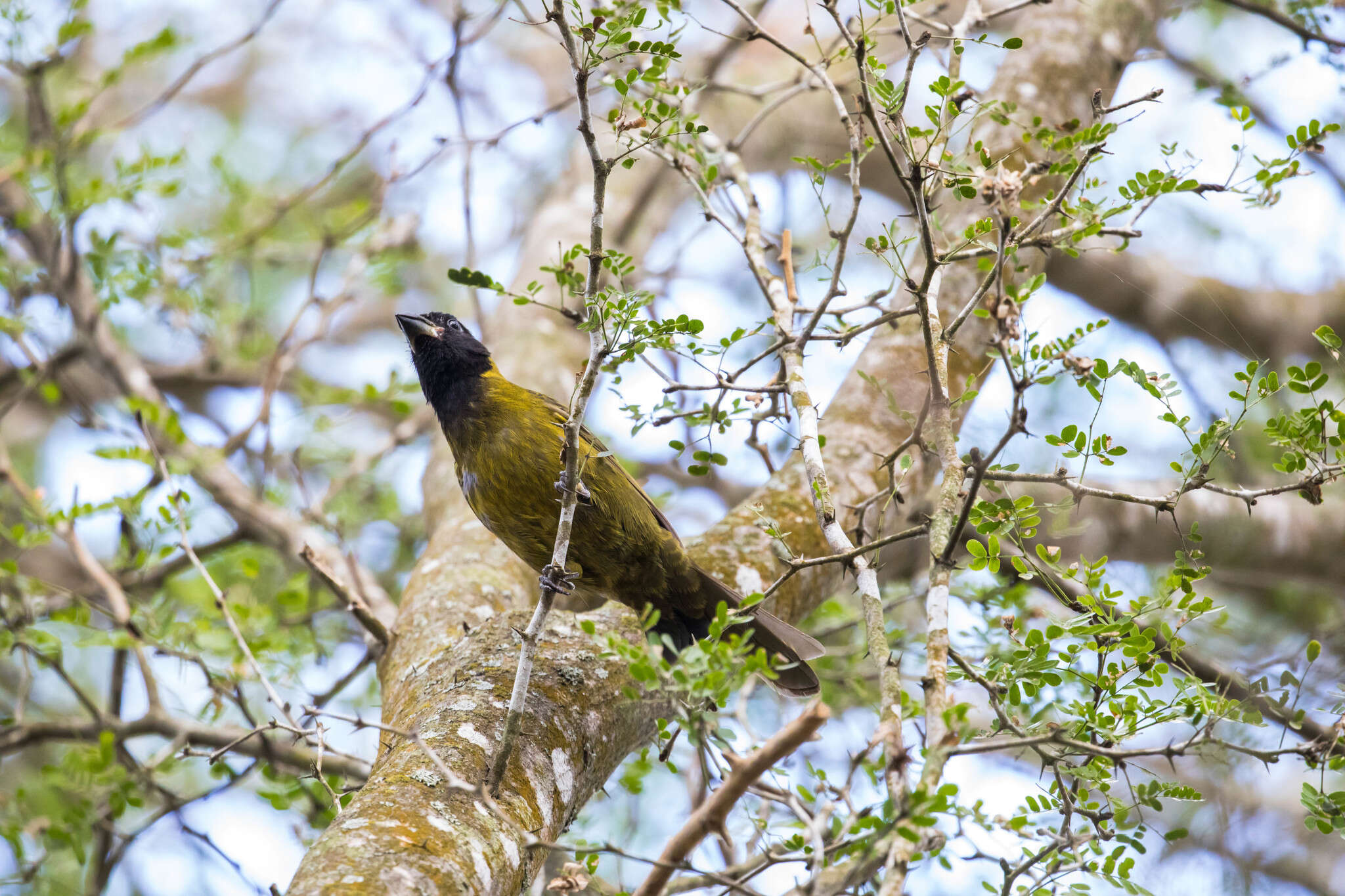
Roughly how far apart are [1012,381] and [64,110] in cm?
436

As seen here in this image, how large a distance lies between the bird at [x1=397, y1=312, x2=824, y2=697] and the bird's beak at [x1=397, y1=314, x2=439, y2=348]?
55 cm

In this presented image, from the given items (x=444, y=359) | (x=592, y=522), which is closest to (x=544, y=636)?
(x=592, y=522)

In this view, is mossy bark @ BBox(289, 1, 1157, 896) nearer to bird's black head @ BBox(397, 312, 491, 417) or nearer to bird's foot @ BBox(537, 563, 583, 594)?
bird's foot @ BBox(537, 563, 583, 594)

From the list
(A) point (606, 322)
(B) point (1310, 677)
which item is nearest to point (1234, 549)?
(B) point (1310, 677)

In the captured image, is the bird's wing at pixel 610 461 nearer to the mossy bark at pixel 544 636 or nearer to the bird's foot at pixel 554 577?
the mossy bark at pixel 544 636

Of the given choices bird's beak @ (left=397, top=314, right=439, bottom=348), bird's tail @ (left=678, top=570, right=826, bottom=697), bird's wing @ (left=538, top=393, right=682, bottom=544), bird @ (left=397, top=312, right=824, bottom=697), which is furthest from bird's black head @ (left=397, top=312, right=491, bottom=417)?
bird's tail @ (left=678, top=570, right=826, bottom=697)

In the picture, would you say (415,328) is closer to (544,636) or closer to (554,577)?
(544,636)

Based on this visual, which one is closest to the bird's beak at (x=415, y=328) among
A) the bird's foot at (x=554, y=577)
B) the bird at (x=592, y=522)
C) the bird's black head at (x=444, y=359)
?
the bird's black head at (x=444, y=359)

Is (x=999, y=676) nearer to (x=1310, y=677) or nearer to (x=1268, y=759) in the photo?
(x=1268, y=759)

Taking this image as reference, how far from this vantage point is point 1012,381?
65.8 inches

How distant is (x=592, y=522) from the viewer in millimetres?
3371

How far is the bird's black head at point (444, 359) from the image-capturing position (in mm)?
3844

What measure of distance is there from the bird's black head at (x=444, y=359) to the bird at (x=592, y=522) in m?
0.11

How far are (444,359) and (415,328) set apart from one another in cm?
25
